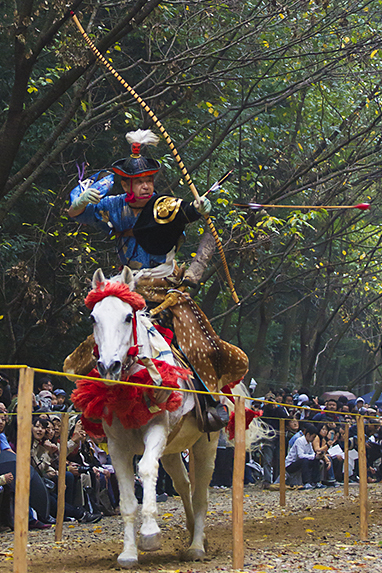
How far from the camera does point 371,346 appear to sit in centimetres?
2867

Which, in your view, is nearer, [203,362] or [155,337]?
[155,337]

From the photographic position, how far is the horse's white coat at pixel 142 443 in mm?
5262

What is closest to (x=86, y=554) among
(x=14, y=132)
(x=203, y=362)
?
(x=203, y=362)

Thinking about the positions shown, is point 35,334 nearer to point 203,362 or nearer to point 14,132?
point 14,132

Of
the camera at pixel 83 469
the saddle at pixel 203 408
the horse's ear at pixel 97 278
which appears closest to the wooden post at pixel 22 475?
the horse's ear at pixel 97 278

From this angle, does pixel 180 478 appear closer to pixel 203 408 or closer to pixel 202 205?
pixel 203 408

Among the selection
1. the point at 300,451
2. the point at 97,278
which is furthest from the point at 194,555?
the point at 300,451

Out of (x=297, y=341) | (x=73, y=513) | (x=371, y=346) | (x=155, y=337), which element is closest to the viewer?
(x=155, y=337)

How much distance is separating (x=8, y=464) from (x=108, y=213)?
3.05 meters

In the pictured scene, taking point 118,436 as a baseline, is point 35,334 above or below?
above

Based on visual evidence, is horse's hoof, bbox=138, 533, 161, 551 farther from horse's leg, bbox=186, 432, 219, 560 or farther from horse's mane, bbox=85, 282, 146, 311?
horse's mane, bbox=85, 282, 146, 311

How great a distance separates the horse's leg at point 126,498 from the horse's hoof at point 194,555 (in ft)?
3.03

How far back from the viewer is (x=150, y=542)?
5.18m

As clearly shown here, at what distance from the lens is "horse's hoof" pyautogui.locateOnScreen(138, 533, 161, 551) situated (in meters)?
A: 5.18
